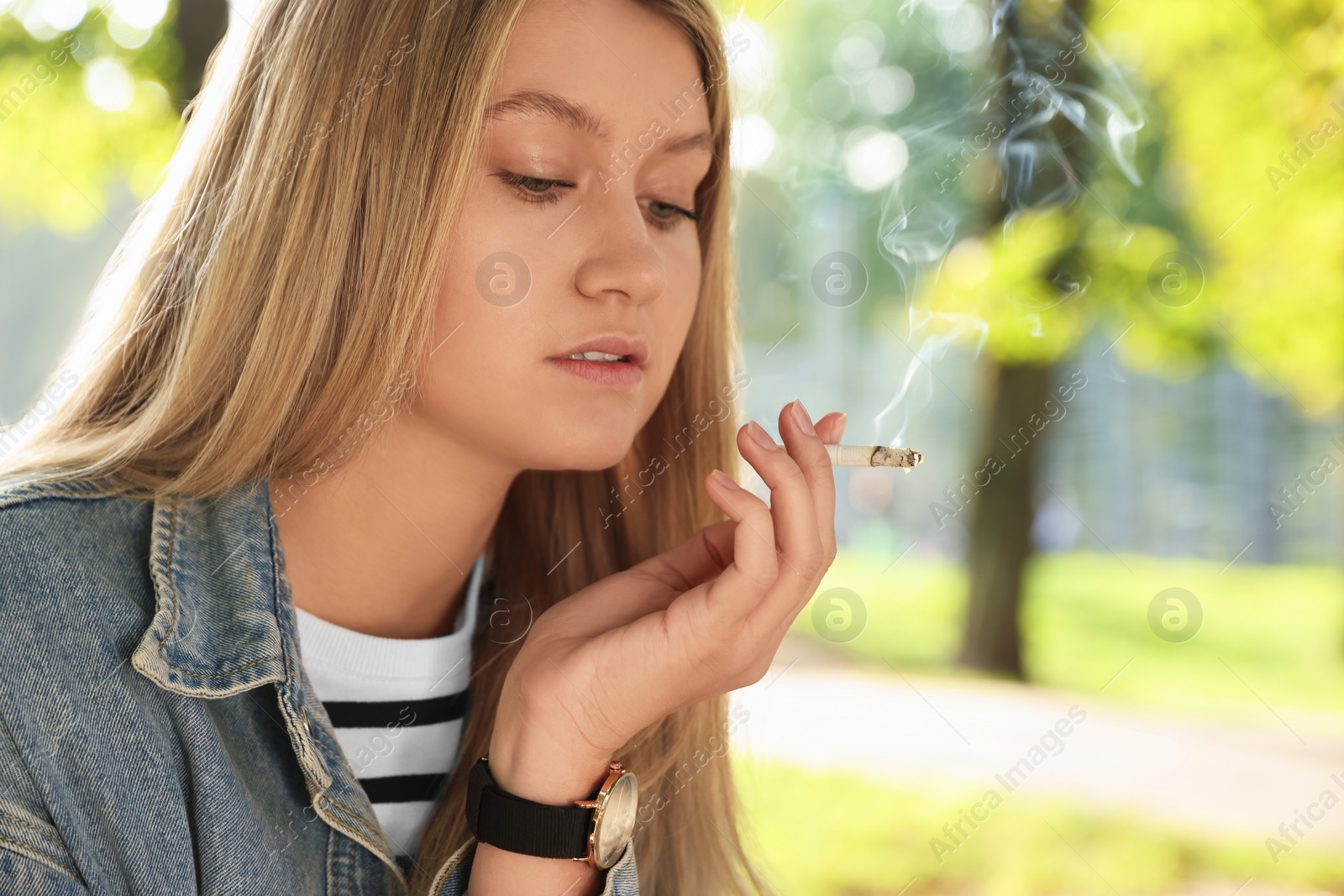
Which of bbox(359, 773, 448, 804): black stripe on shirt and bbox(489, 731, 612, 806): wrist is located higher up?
bbox(489, 731, 612, 806): wrist

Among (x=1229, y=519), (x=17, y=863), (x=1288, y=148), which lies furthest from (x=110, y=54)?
(x=1229, y=519)

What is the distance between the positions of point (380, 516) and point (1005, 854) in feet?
11.5

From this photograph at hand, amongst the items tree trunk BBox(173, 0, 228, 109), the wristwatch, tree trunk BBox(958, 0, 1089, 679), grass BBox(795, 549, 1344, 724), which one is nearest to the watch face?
the wristwatch

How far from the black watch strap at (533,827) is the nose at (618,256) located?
687 mm

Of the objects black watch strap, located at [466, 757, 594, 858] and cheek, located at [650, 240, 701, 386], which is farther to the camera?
cheek, located at [650, 240, 701, 386]

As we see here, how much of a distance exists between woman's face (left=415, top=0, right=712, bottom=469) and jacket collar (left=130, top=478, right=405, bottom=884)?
305 mm

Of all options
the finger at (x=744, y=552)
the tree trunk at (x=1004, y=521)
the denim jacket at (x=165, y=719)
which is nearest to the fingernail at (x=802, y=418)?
the finger at (x=744, y=552)

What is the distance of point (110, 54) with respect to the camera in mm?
4078

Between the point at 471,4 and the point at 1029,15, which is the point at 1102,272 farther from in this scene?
the point at 471,4

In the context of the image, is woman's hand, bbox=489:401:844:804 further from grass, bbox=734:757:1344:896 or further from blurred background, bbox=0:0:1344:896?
grass, bbox=734:757:1344:896

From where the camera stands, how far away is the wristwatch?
1.38 meters

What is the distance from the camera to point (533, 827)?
1.38m

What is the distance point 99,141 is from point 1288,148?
18.6ft

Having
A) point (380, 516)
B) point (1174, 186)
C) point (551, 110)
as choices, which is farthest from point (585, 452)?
point (1174, 186)
